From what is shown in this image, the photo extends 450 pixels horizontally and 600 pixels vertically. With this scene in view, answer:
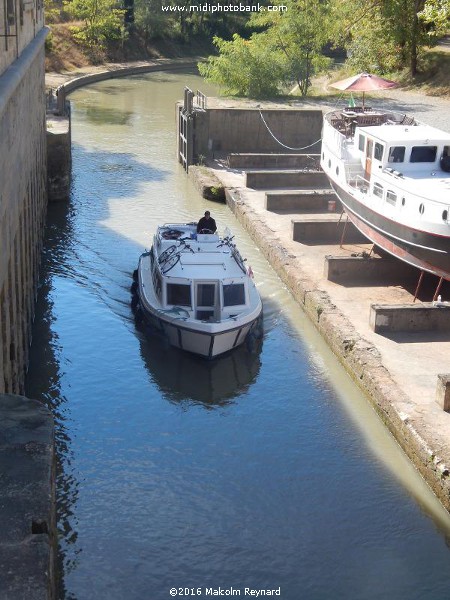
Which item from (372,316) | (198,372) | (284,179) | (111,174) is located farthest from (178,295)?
(111,174)

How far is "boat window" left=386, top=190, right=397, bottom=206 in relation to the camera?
77.6ft

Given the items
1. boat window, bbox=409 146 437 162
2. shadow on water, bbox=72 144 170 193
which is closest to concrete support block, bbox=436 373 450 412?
boat window, bbox=409 146 437 162

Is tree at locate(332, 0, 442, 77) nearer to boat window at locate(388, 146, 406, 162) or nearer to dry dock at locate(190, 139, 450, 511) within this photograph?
dry dock at locate(190, 139, 450, 511)

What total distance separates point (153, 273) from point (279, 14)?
35.9m

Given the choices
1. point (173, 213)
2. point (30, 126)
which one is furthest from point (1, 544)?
point (173, 213)

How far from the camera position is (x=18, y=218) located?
59.8 feet

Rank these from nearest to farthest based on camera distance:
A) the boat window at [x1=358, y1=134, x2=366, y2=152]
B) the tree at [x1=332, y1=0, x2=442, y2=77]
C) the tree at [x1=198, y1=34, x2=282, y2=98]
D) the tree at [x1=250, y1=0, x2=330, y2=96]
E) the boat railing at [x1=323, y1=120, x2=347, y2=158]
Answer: the boat window at [x1=358, y1=134, x2=366, y2=152]
the boat railing at [x1=323, y1=120, x2=347, y2=158]
the tree at [x1=198, y1=34, x2=282, y2=98]
the tree at [x1=250, y1=0, x2=330, y2=96]
the tree at [x1=332, y1=0, x2=442, y2=77]

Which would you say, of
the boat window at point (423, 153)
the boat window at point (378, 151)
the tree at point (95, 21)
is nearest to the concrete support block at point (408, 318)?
the boat window at point (423, 153)

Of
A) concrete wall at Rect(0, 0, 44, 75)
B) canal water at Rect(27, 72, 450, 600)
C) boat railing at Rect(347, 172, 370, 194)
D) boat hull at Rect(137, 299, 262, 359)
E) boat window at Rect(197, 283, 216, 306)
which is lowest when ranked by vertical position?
canal water at Rect(27, 72, 450, 600)

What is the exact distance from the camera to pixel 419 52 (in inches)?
2092

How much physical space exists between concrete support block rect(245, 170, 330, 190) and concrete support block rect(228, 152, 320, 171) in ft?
8.76

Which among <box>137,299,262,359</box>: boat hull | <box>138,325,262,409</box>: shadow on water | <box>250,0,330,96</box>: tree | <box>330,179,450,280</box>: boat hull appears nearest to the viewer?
<box>138,325,262,409</box>: shadow on water

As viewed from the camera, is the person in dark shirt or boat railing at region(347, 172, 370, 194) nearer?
the person in dark shirt

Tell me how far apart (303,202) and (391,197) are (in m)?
7.27
